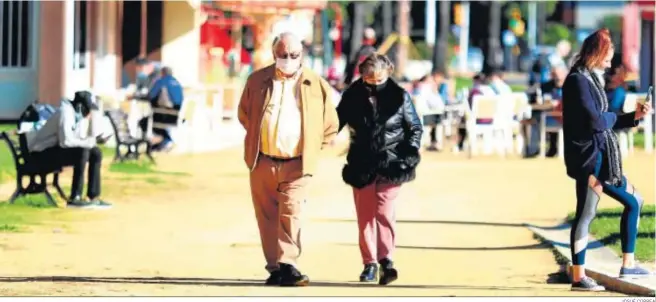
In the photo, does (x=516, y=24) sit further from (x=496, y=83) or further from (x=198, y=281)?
(x=198, y=281)

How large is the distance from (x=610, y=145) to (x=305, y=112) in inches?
77.0

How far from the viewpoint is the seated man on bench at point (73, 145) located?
1623 centimetres

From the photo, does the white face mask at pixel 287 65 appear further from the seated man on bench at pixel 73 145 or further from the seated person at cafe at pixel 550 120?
the seated person at cafe at pixel 550 120

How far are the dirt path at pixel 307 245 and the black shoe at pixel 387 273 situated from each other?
14 cm

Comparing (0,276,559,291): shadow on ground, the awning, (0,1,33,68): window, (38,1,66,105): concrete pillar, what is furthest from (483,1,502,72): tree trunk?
(0,276,559,291): shadow on ground

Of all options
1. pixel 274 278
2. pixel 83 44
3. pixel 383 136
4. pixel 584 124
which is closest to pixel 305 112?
pixel 383 136

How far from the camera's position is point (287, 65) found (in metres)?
11.5

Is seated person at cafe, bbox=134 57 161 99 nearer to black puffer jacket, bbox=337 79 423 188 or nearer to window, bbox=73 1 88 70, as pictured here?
window, bbox=73 1 88 70

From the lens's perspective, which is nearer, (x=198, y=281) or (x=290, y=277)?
(x=290, y=277)

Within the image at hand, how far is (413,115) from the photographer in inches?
472

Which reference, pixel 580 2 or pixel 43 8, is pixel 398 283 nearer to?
A: pixel 43 8

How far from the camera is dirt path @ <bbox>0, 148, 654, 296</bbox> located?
11.8m

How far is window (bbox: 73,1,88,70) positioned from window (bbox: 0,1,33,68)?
72 centimetres

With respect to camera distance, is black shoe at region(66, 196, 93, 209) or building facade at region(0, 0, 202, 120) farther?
building facade at region(0, 0, 202, 120)
